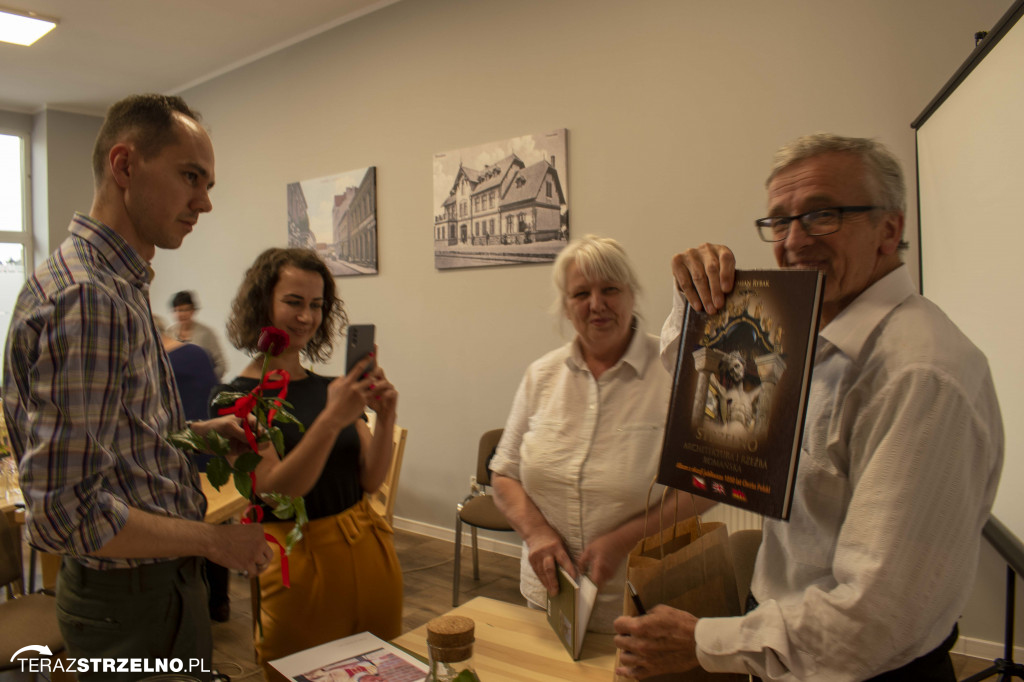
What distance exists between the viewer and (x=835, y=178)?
0.97m

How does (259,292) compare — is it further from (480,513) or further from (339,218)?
(339,218)

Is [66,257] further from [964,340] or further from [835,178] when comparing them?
[964,340]

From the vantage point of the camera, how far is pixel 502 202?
13.2ft

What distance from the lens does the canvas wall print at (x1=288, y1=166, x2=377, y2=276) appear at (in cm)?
482

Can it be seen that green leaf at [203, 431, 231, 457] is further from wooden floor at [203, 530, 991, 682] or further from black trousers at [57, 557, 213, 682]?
wooden floor at [203, 530, 991, 682]

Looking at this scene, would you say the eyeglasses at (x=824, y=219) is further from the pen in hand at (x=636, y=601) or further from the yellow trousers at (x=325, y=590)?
the yellow trousers at (x=325, y=590)

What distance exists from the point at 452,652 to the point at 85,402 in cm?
73

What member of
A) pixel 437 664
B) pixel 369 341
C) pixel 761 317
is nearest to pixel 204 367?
pixel 369 341

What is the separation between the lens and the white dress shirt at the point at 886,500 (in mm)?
804

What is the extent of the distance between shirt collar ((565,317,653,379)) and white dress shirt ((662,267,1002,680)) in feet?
2.65

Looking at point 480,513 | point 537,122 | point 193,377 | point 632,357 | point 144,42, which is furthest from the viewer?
point 144,42

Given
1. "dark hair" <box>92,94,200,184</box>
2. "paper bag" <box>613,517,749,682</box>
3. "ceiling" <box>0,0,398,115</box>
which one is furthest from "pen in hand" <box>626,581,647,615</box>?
"ceiling" <box>0,0,398,115</box>

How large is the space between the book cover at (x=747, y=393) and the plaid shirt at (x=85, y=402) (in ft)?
3.01

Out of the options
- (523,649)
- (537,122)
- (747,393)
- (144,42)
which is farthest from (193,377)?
(144,42)
